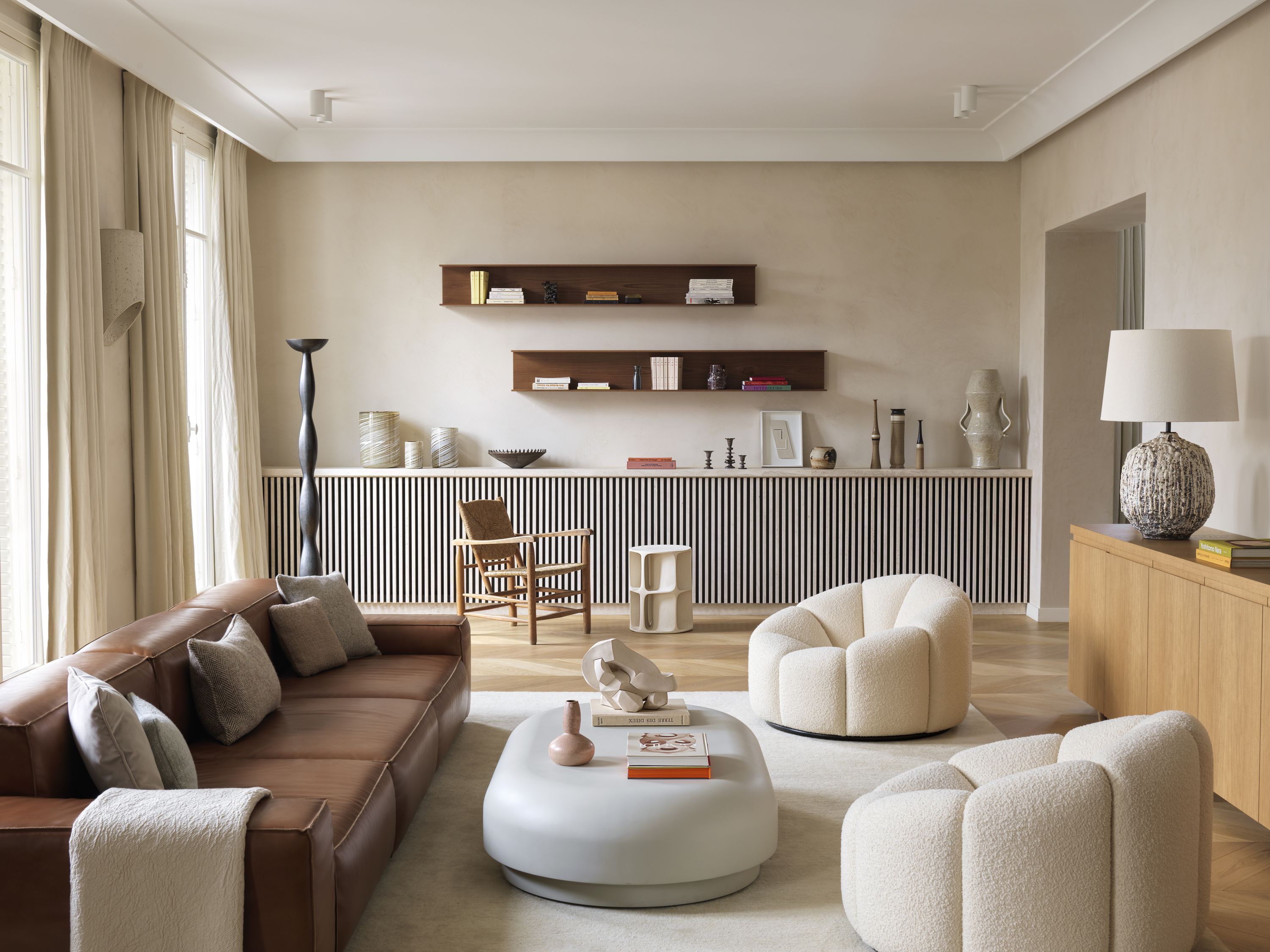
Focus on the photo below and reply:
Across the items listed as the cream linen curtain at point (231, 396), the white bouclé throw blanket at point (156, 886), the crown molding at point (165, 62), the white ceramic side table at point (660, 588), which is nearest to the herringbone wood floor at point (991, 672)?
the white ceramic side table at point (660, 588)

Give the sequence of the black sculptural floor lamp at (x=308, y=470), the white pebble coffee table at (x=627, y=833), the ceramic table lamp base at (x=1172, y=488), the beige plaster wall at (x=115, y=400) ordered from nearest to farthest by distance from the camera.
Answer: the white pebble coffee table at (x=627, y=833), the ceramic table lamp base at (x=1172, y=488), the beige plaster wall at (x=115, y=400), the black sculptural floor lamp at (x=308, y=470)

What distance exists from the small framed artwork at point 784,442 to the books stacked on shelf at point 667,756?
Result: 3.88 metres

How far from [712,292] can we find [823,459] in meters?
1.31

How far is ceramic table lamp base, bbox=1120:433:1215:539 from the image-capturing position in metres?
3.89

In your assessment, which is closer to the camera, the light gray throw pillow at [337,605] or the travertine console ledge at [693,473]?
the light gray throw pillow at [337,605]

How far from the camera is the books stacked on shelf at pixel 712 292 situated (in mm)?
6641

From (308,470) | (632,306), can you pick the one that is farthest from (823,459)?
(308,470)

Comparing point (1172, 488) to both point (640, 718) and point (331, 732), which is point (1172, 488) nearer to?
point (640, 718)

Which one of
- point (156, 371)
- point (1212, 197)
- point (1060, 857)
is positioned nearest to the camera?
point (1060, 857)

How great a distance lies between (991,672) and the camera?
5246 mm

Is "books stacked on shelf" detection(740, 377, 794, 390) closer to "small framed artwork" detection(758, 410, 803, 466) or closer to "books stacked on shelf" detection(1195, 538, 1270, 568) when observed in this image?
"small framed artwork" detection(758, 410, 803, 466)

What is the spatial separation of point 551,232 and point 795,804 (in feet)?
14.7

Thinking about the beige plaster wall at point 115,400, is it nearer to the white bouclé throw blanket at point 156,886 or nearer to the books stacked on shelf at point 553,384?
the books stacked on shelf at point 553,384

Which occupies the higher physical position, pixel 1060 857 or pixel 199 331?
pixel 199 331
